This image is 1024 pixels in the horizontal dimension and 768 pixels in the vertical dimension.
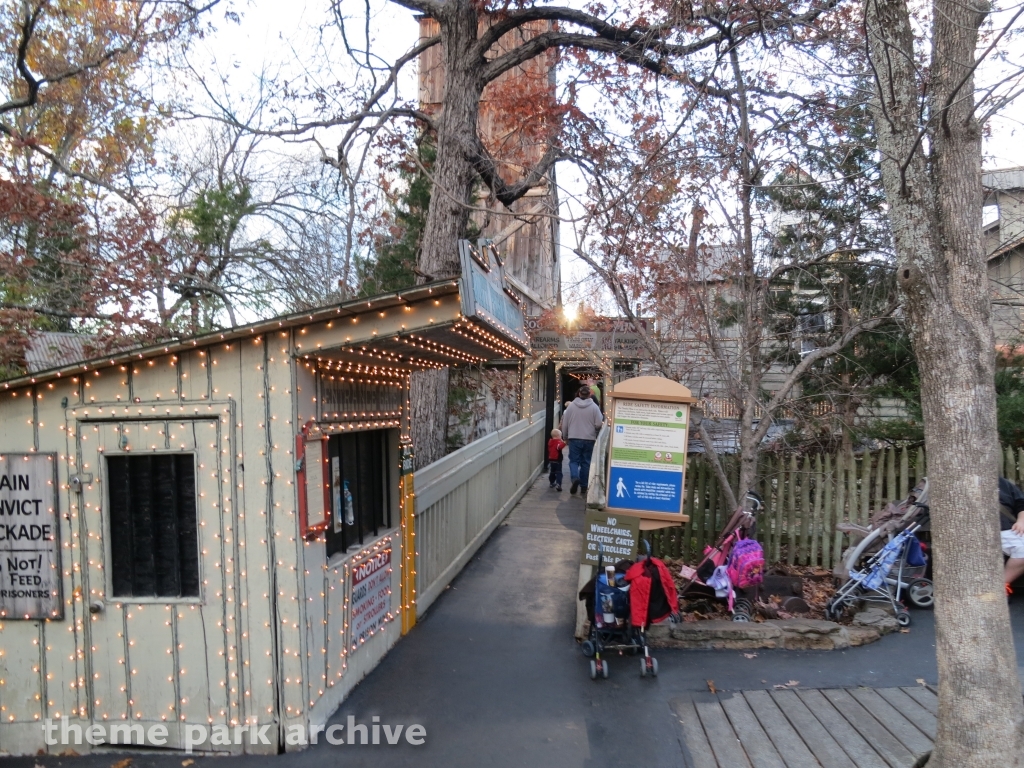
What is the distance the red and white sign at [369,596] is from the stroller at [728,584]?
2.83 m

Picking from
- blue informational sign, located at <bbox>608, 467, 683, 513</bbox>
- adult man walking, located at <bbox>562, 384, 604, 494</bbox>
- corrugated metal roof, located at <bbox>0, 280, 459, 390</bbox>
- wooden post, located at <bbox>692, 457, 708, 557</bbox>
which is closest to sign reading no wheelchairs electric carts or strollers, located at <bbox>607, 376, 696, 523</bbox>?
blue informational sign, located at <bbox>608, 467, 683, 513</bbox>

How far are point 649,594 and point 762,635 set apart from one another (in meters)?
1.22

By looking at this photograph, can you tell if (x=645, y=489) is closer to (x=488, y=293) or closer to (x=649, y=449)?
(x=649, y=449)

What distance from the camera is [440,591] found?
777 centimetres

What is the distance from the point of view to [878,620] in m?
6.50

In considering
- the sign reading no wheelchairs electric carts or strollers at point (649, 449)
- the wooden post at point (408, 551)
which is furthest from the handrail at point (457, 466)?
the sign reading no wheelchairs electric carts or strollers at point (649, 449)

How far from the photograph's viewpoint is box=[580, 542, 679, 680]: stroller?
573 cm

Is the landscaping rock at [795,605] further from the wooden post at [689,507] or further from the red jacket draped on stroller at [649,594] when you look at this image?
the red jacket draped on stroller at [649,594]

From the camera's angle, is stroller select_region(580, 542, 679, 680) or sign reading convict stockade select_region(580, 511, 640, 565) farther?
sign reading convict stockade select_region(580, 511, 640, 565)

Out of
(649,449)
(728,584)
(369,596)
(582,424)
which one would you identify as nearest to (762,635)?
(728,584)

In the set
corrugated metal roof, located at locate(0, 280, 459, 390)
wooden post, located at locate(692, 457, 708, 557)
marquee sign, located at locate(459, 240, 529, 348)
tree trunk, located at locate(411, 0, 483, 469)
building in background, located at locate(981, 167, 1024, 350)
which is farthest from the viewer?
tree trunk, located at locate(411, 0, 483, 469)

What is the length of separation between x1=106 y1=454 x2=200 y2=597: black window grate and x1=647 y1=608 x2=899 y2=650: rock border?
3.80m

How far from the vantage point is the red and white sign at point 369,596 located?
5543mm

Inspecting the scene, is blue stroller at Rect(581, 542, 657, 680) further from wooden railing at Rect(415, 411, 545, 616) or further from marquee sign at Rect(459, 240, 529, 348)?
marquee sign at Rect(459, 240, 529, 348)
